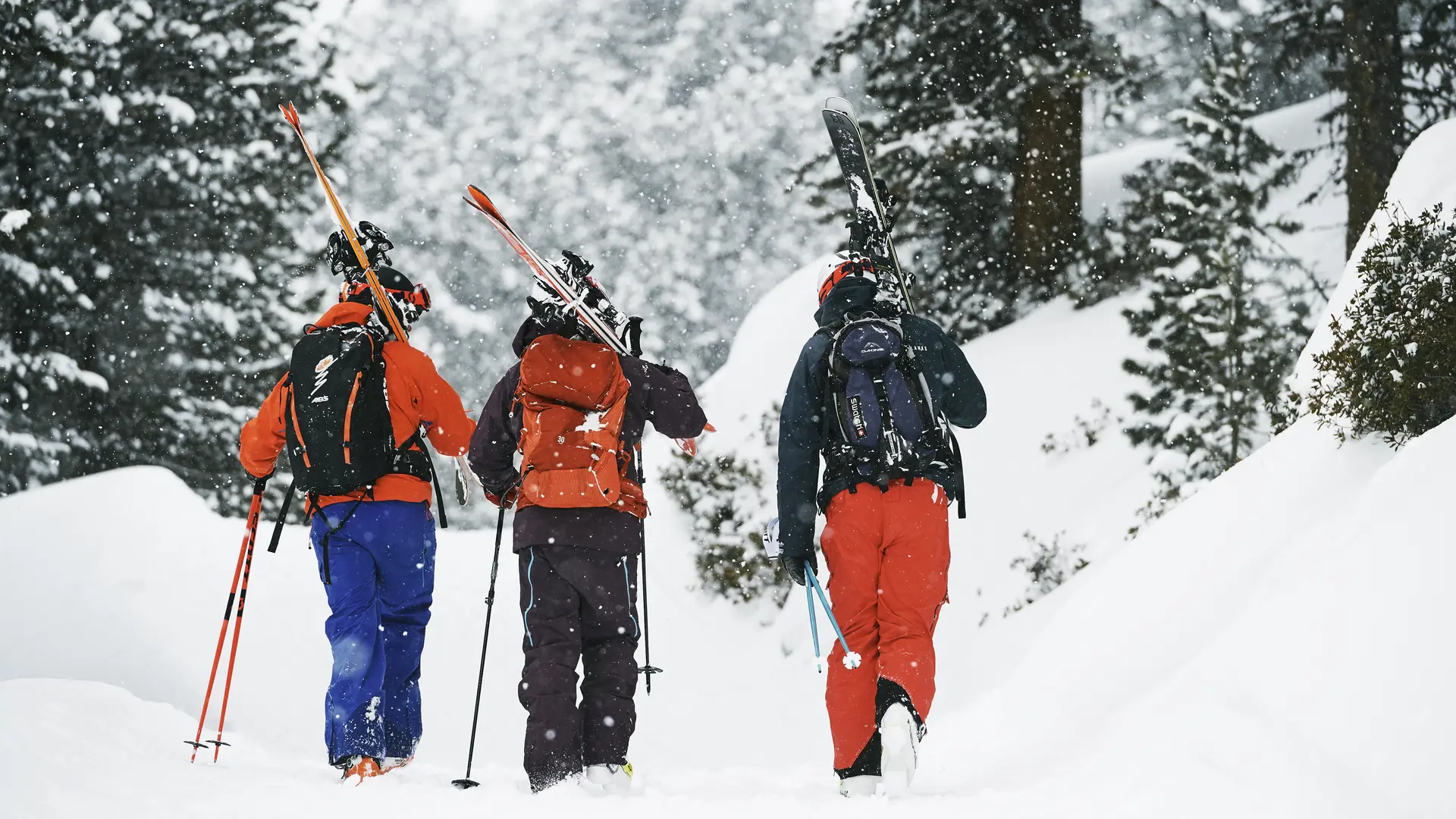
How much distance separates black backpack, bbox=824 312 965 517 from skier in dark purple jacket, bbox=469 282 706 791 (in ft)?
2.67

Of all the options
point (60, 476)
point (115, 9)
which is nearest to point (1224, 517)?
point (60, 476)

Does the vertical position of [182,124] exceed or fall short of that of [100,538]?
it exceeds it

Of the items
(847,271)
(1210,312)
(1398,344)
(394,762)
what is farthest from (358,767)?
(1210,312)

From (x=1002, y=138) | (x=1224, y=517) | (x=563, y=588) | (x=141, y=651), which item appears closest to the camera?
(x=563, y=588)

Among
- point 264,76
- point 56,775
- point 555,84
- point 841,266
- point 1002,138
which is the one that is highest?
point 555,84

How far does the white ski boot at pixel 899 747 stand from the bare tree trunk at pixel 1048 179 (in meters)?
10.1

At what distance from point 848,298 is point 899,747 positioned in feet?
5.72

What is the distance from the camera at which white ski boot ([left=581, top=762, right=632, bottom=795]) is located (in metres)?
4.51

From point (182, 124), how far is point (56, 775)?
1331 centimetres

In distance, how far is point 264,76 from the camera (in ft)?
53.6

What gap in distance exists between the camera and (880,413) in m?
4.66

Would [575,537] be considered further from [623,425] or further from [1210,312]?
[1210,312]

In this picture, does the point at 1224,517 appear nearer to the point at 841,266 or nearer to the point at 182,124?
the point at 841,266

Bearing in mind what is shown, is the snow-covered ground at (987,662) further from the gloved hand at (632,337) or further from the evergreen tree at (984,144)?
the evergreen tree at (984,144)
